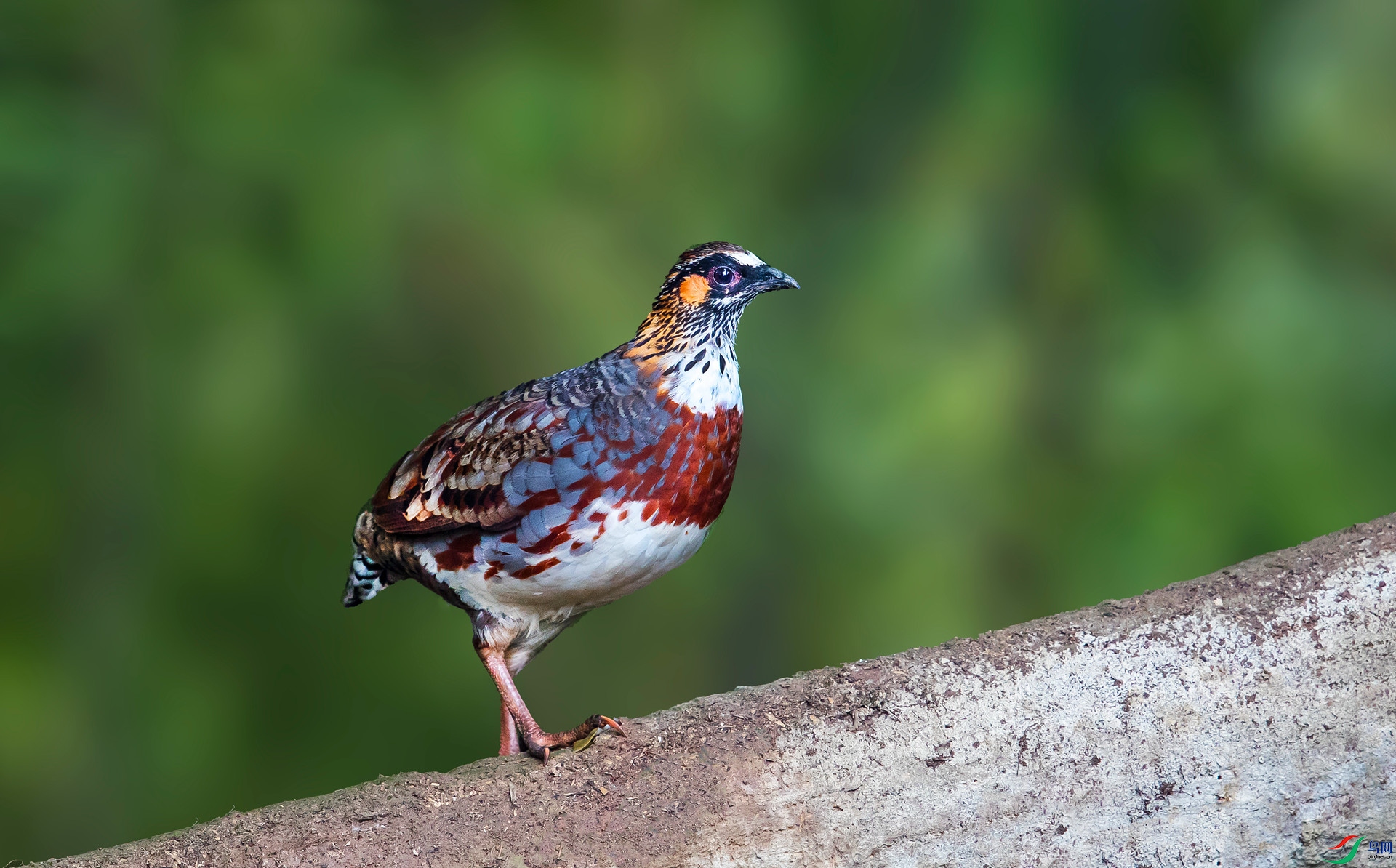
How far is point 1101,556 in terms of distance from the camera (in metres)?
4.46

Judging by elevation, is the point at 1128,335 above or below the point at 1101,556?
above

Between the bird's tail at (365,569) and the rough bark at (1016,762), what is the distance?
57cm

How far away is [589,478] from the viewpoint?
234cm

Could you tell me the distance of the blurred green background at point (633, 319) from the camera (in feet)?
14.0

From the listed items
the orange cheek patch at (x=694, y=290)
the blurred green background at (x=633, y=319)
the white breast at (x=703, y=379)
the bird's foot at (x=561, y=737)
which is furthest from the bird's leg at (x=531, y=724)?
the blurred green background at (x=633, y=319)

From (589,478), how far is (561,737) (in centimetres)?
48

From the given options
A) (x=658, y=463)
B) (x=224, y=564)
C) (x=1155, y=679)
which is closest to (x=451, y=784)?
(x=658, y=463)

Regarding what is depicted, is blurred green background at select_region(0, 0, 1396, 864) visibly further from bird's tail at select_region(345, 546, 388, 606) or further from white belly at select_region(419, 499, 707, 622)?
white belly at select_region(419, 499, 707, 622)

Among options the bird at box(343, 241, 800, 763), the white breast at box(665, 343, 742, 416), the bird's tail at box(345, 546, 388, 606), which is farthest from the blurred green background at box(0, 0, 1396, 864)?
the white breast at box(665, 343, 742, 416)

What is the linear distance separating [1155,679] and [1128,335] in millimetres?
2304

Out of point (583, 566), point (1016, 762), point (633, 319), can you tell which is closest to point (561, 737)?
point (583, 566)

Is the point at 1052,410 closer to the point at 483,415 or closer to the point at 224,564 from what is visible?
the point at 483,415

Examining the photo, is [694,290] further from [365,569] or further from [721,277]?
[365,569]

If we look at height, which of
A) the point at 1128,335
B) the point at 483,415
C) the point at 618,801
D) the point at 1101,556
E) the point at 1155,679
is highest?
the point at 1128,335
